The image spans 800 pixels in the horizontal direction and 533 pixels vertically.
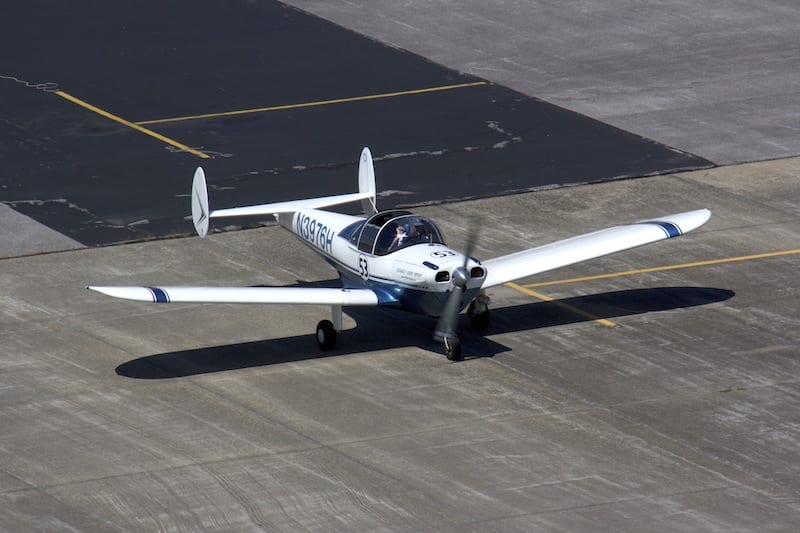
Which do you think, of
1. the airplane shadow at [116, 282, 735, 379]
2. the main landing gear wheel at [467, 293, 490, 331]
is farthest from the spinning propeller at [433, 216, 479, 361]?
the main landing gear wheel at [467, 293, 490, 331]

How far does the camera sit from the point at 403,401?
25672 millimetres

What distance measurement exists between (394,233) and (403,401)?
3443 millimetres

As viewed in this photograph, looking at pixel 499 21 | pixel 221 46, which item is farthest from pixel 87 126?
pixel 499 21

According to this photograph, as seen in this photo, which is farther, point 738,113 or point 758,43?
point 758,43

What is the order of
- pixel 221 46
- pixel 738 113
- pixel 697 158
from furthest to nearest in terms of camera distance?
1. pixel 221 46
2. pixel 738 113
3. pixel 697 158

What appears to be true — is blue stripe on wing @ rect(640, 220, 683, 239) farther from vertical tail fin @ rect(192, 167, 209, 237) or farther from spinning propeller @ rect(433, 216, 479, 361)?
vertical tail fin @ rect(192, 167, 209, 237)

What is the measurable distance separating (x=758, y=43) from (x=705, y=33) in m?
1.62

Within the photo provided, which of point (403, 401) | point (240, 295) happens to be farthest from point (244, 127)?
point (403, 401)

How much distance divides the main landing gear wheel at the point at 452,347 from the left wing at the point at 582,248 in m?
1.21

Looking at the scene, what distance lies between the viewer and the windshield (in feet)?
91.1

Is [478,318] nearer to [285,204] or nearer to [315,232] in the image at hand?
[315,232]

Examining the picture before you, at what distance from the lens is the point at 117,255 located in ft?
107

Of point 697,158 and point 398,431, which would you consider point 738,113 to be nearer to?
point 697,158

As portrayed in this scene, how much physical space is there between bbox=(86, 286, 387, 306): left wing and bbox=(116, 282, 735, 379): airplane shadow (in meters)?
1.18
